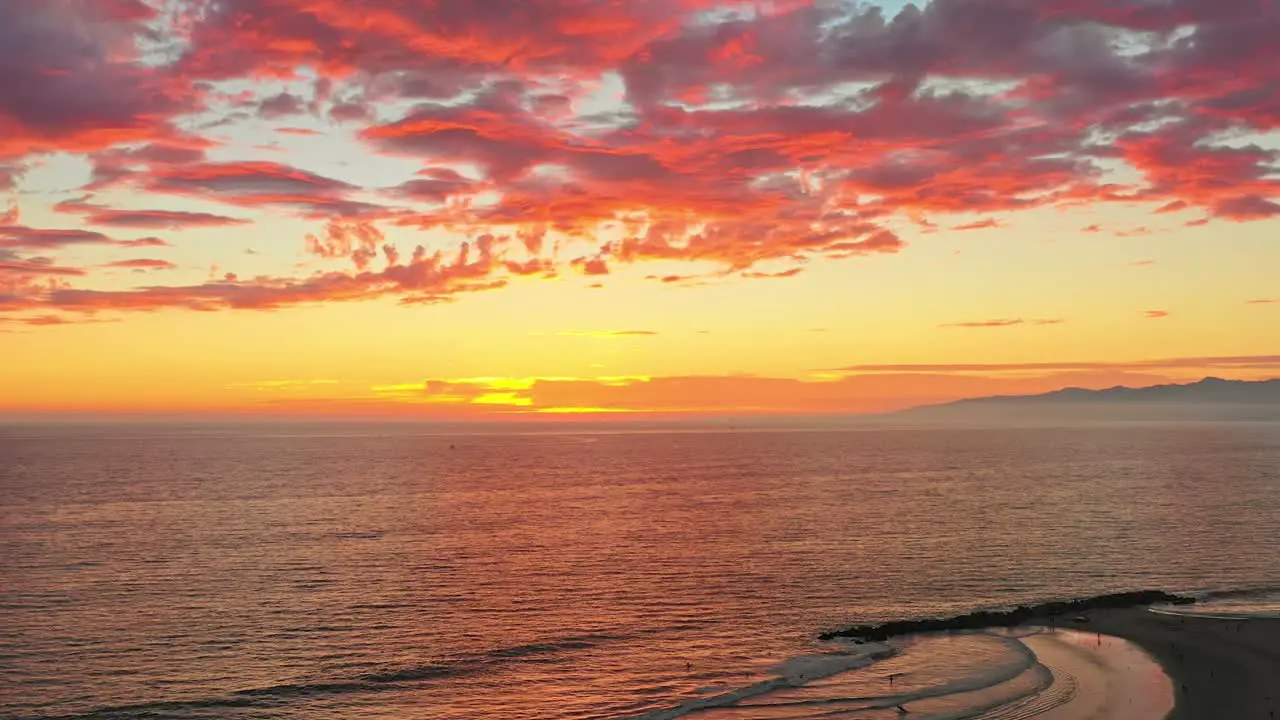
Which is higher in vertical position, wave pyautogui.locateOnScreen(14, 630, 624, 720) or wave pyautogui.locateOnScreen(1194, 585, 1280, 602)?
wave pyautogui.locateOnScreen(1194, 585, 1280, 602)

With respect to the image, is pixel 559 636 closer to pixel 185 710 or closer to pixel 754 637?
pixel 754 637

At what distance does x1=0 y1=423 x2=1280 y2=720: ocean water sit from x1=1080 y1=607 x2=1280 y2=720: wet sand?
7384 mm

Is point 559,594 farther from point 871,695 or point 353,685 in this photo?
point 871,695

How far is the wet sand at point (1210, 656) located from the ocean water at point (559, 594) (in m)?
7.38

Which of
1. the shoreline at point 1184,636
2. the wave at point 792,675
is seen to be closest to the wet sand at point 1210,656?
the shoreline at point 1184,636

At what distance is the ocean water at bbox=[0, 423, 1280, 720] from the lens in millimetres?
51906

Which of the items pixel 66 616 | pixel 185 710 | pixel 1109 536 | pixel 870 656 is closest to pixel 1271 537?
pixel 1109 536

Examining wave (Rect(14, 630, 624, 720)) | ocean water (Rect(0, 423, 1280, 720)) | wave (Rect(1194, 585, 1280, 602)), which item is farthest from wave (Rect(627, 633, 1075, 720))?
wave (Rect(1194, 585, 1280, 602))

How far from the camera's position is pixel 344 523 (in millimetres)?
123625

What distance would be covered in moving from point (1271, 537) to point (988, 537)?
3073 cm

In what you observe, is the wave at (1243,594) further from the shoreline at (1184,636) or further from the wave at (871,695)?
the wave at (871,695)

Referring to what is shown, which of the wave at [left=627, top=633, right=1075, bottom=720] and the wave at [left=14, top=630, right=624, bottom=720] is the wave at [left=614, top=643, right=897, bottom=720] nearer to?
the wave at [left=627, top=633, right=1075, bottom=720]

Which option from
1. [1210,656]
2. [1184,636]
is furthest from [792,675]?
[1184,636]

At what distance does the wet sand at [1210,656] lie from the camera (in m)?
48.8
